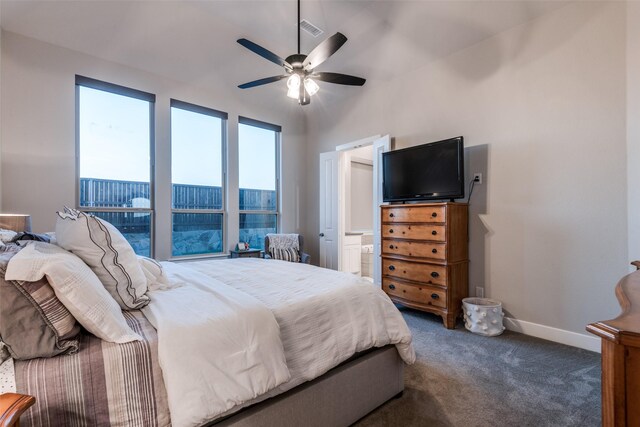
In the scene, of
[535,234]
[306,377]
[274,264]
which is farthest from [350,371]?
[535,234]

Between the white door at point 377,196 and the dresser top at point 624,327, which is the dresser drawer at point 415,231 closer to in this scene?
the white door at point 377,196

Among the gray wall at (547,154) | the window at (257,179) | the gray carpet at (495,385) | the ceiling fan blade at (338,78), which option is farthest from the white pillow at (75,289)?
the window at (257,179)

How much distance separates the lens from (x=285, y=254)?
4.34 meters

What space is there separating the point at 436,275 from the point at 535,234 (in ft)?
3.32

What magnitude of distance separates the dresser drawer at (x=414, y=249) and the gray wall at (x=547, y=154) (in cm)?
52

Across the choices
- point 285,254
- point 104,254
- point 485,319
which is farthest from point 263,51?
point 485,319

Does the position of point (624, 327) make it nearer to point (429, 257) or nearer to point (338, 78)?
point (429, 257)

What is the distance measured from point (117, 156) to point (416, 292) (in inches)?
159

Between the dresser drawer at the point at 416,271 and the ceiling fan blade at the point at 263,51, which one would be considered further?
the dresser drawer at the point at 416,271

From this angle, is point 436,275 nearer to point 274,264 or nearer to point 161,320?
point 274,264

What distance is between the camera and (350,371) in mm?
1513

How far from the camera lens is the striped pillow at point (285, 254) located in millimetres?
4320

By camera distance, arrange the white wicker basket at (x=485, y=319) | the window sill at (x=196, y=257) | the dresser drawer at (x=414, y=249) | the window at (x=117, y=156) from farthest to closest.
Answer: the window sill at (x=196, y=257), the window at (x=117, y=156), the dresser drawer at (x=414, y=249), the white wicker basket at (x=485, y=319)

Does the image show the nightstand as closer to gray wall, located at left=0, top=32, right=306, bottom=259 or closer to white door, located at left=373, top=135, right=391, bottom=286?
gray wall, located at left=0, top=32, right=306, bottom=259
